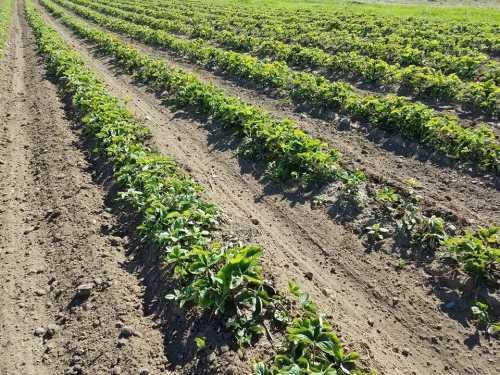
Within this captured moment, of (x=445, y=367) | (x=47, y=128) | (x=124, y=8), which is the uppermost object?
(x=124, y=8)

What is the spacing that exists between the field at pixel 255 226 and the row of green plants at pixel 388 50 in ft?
0.48

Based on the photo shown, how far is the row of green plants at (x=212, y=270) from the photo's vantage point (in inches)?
180

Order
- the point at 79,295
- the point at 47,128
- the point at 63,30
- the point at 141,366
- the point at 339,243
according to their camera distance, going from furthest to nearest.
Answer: the point at 63,30 → the point at 47,128 → the point at 339,243 → the point at 79,295 → the point at 141,366

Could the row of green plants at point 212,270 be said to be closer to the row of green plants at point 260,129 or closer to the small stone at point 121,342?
the small stone at point 121,342

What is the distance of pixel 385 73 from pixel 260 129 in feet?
19.8

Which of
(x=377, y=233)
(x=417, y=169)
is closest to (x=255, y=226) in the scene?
(x=377, y=233)

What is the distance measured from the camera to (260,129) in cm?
1008

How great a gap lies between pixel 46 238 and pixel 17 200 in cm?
181

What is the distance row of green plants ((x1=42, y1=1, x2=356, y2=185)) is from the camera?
8.60 metres

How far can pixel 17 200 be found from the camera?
8.54m

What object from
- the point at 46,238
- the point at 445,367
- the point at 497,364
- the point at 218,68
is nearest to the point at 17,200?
the point at 46,238

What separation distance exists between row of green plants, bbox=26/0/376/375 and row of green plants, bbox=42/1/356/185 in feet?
6.47

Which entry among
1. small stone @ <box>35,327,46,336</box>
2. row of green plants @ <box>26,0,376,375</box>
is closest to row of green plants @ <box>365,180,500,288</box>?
row of green plants @ <box>26,0,376,375</box>

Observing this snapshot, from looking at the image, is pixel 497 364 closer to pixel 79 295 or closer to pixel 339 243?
pixel 339 243
